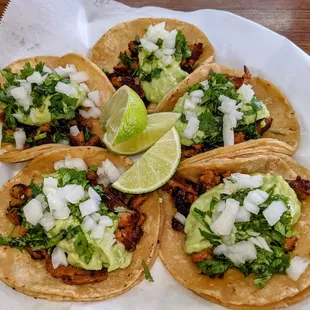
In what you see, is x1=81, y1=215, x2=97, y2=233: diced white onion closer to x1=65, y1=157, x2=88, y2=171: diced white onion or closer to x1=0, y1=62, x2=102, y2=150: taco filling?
x1=65, y1=157, x2=88, y2=171: diced white onion

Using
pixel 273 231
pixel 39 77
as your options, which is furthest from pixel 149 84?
pixel 273 231

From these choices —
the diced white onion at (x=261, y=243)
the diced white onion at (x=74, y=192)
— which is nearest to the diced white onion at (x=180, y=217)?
the diced white onion at (x=261, y=243)

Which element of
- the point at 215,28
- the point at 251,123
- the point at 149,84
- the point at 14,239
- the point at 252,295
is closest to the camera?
the point at 252,295

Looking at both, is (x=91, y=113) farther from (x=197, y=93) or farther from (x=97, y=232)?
(x=97, y=232)

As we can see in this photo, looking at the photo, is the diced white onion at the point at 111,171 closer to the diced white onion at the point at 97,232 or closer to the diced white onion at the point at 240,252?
the diced white onion at the point at 97,232

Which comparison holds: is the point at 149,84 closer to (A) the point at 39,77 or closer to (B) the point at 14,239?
(A) the point at 39,77

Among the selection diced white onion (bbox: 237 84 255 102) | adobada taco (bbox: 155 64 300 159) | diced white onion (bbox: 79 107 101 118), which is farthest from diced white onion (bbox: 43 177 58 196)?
diced white onion (bbox: 237 84 255 102)
